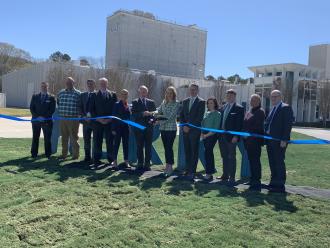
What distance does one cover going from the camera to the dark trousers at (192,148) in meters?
8.83

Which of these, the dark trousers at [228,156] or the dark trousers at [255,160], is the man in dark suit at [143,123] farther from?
the dark trousers at [255,160]

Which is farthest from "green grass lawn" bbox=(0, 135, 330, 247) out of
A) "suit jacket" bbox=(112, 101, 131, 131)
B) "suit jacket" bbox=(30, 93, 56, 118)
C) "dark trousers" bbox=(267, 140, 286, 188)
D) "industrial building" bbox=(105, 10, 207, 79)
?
"industrial building" bbox=(105, 10, 207, 79)

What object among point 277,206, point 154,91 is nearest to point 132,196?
point 277,206

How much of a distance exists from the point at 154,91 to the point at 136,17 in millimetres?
30137

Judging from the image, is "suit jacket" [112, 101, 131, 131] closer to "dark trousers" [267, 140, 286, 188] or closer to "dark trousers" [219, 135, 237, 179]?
"dark trousers" [219, 135, 237, 179]

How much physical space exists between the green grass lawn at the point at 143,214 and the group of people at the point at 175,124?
2.82 ft

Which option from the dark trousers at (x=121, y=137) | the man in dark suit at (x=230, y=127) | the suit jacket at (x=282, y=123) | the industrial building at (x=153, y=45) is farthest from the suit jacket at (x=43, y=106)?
the industrial building at (x=153, y=45)

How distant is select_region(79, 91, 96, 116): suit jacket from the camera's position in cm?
1002

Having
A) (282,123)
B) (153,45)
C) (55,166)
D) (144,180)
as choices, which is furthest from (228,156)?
(153,45)

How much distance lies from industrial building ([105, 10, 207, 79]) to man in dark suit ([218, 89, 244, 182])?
8187cm

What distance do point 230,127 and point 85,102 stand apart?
385 cm

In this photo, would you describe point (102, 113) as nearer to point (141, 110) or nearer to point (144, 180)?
point (141, 110)

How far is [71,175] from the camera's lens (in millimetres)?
8656

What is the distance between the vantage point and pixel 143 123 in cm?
933
